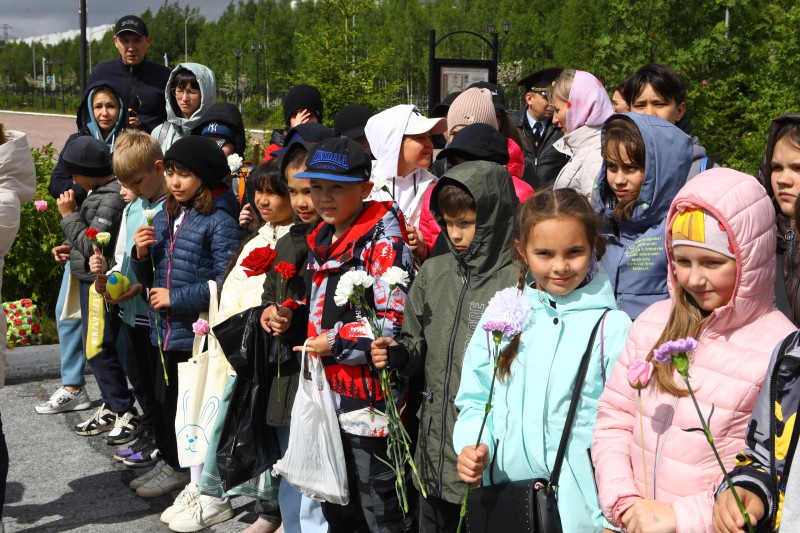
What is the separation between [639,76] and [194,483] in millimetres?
Answer: 3318

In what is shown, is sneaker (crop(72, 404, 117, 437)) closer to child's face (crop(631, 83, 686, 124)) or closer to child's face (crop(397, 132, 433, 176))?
child's face (crop(397, 132, 433, 176))

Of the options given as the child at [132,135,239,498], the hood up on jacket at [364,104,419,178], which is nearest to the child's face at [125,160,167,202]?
the child at [132,135,239,498]

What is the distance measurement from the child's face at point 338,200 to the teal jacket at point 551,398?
120cm

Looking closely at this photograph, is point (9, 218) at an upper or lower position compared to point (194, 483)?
upper

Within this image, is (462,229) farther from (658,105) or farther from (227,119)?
(227,119)

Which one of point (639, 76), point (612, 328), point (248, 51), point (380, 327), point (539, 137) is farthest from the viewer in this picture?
point (248, 51)

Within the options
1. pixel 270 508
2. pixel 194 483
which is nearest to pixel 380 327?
pixel 270 508

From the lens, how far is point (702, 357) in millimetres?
2500

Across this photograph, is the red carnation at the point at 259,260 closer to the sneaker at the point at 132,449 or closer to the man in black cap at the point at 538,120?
the sneaker at the point at 132,449

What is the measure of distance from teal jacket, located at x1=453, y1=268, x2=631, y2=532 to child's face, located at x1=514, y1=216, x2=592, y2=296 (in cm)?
4

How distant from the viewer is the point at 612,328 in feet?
9.35

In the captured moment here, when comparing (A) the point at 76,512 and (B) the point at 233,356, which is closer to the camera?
(B) the point at 233,356

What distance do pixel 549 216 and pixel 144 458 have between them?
3790 mm

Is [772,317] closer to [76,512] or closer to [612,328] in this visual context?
[612,328]
